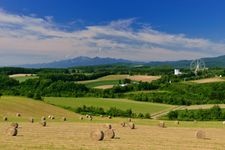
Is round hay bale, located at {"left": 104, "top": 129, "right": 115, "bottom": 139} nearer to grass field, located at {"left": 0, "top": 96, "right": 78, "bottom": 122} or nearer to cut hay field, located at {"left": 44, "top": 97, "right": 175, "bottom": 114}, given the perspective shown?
grass field, located at {"left": 0, "top": 96, "right": 78, "bottom": 122}

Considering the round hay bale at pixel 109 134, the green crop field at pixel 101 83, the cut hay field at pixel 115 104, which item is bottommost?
the cut hay field at pixel 115 104

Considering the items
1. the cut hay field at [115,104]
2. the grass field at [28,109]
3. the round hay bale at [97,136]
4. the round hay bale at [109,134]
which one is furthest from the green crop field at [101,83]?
the round hay bale at [97,136]

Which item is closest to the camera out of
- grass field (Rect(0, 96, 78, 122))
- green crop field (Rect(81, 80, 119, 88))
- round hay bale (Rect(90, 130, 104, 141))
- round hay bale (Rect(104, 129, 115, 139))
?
round hay bale (Rect(90, 130, 104, 141))

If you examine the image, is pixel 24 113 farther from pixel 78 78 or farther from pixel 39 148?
pixel 78 78

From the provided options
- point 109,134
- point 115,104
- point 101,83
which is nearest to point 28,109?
point 115,104

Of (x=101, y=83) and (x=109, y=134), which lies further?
(x=101, y=83)

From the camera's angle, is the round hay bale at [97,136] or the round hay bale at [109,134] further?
the round hay bale at [109,134]

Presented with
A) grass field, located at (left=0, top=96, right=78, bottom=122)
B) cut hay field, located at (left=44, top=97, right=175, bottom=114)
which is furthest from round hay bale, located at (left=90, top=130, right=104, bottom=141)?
cut hay field, located at (left=44, top=97, right=175, bottom=114)

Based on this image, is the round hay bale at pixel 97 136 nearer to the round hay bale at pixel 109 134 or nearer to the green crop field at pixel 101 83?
the round hay bale at pixel 109 134

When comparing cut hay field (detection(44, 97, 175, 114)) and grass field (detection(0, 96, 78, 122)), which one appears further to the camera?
cut hay field (detection(44, 97, 175, 114))

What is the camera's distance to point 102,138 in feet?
111

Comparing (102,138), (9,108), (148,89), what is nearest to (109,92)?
(148,89)

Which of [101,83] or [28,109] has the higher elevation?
[101,83]

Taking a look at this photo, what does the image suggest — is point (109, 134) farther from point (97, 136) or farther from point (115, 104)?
point (115, 104)
